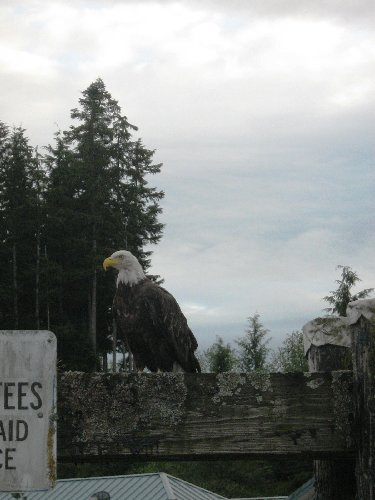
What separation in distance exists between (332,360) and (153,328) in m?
5.83

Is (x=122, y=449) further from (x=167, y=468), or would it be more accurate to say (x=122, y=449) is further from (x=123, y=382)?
(x=167, y=468)

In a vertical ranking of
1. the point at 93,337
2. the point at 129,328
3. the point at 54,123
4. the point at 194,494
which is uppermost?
the point at 54,123

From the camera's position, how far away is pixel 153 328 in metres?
10.1

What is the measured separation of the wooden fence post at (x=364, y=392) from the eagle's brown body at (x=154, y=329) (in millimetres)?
6109

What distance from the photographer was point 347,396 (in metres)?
3.64

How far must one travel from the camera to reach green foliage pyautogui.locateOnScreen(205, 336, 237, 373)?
168 feet

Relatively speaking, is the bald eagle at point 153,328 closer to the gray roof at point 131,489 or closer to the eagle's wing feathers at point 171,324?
the eagle's wing feathers at point 171,324

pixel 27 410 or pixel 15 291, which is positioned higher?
pixel 15 291

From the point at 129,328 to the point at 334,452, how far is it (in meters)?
6.65

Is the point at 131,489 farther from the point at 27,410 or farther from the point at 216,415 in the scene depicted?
the point at 27,410

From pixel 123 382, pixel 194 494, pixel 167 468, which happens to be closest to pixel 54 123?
pixel 167 468

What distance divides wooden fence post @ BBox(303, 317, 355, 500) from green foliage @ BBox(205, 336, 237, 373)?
44.9m

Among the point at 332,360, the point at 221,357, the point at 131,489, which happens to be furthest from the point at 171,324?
the point at 221,357

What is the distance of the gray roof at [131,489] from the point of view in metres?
29.7
